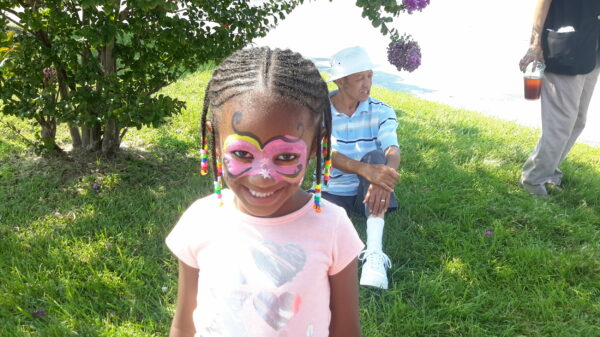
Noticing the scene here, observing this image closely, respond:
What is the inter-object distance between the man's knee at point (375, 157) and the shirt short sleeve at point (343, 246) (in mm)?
1613

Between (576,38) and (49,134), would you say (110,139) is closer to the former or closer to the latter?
(49,134)

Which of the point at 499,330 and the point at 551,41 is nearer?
the point at 499,330

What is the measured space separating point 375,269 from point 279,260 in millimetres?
1495

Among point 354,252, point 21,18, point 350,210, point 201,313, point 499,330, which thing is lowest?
point 499,330

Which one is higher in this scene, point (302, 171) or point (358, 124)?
point (302, 171)

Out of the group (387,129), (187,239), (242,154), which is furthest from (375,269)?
(242,154)

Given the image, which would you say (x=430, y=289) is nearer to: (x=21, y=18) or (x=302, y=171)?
(x=302, y=171)

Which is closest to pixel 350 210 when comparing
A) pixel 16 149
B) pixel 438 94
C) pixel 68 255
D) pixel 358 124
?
pixel 358 124

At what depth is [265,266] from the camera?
1311 mm

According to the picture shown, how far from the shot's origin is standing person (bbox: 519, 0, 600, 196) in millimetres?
3307

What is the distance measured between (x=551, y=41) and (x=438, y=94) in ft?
11.7

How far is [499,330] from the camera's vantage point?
8.02 feet

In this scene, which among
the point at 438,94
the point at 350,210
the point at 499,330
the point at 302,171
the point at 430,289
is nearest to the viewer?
the point at 302,171

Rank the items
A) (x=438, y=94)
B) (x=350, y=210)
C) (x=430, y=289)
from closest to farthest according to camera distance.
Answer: (x=430, y=289) < (x=350, y=210) < (x=438, y=94)
